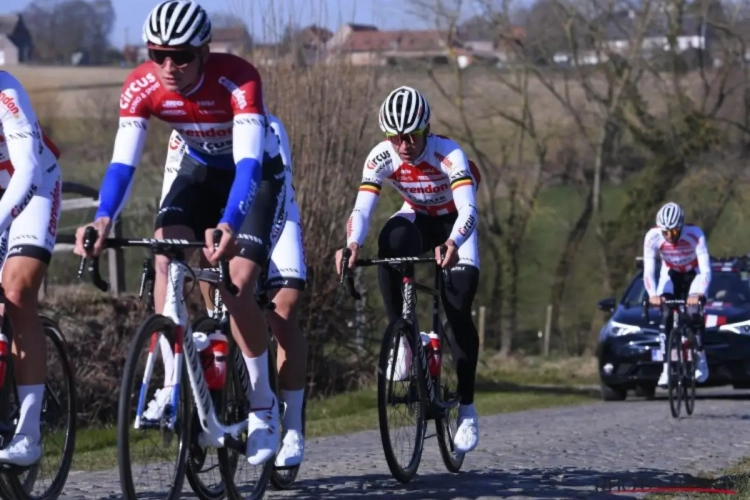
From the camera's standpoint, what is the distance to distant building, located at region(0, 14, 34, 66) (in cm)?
4744

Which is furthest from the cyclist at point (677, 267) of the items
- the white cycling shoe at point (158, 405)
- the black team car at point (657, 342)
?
the white cycling shoe at point (158, 405)

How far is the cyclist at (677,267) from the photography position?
14.9m

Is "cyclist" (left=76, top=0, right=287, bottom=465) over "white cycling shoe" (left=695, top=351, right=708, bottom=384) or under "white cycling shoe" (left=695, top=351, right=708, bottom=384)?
over

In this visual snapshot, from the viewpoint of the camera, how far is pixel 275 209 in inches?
256

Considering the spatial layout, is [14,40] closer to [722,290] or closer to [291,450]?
[722,290]

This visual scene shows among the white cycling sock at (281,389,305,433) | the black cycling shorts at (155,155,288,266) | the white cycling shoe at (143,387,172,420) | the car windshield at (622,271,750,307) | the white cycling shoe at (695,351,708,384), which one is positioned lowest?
the white cycling shoe at (695,351,708,384)

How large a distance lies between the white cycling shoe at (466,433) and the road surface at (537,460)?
0.16 metres

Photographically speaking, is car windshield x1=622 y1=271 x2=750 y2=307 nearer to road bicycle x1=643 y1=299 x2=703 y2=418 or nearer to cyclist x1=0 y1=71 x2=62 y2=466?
road bicycle x1=643 y1=299 x2=703 y2=418

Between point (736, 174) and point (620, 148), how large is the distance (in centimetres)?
439

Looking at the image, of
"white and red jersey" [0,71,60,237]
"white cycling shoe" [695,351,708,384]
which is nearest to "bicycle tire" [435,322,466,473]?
"white and red jersey" [0,71,60,237]

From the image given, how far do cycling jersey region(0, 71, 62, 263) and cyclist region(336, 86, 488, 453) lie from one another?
6.82ft

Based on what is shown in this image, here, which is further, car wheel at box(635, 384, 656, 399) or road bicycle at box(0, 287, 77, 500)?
car wheel at box(635, 384, 656, 399)

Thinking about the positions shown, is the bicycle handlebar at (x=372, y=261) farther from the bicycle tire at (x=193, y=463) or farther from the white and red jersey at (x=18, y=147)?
the white and red jersey at (x=18, y=147)

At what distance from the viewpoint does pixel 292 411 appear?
6.97m
